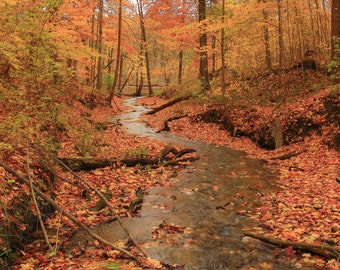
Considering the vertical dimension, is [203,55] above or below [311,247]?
above

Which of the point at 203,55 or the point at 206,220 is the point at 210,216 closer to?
the point at 206,220

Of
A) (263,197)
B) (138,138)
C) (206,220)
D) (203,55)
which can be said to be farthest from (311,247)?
(203,55)

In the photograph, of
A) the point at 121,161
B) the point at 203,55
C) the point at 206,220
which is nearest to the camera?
the point at 206,220

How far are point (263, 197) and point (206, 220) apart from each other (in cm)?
203

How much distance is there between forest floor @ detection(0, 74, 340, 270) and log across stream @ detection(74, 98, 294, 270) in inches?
14.3

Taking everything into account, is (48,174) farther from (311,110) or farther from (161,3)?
(161,3)

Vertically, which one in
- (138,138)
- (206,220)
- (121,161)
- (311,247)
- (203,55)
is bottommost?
(206,220)

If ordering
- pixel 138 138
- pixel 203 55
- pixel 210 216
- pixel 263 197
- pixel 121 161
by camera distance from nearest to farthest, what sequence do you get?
pixel 210 216 → pixel 263 197 → pixel 121 161 → pixel 138 138 → pixel 203 55

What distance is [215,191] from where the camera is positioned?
27.5 feet

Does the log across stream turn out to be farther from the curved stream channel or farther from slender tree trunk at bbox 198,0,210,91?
slender tree trunk at bbox 198,0,210,91

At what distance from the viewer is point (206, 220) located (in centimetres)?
663

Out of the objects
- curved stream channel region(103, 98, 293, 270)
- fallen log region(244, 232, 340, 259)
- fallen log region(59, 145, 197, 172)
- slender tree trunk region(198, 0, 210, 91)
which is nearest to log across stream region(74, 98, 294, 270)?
curved stream channel region(103, 98, 293, 270)

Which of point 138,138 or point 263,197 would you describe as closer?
point 263,197

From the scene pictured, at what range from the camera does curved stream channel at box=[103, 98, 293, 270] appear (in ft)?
16.8
